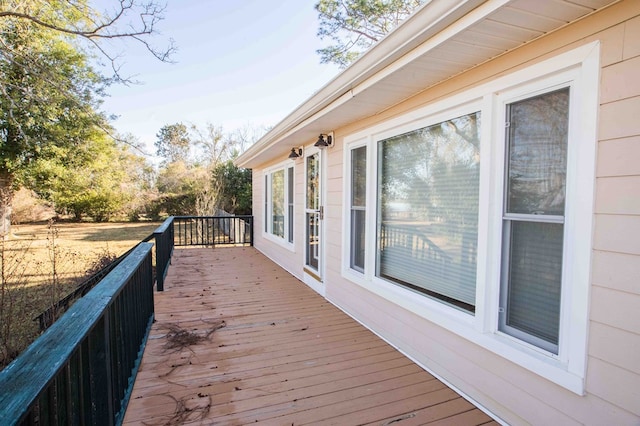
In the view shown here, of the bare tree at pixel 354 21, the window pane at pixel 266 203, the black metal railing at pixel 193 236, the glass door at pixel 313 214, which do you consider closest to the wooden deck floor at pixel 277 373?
the black metal railing at pixel 193 236

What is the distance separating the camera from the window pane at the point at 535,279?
179 cm

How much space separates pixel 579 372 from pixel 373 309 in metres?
1.94

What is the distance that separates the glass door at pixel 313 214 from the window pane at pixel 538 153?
9.67 ft

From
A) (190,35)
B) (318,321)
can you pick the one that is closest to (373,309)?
(318,321)

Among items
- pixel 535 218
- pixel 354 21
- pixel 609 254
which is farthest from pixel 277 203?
pixel 354 21

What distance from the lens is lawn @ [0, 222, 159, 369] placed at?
3555mm

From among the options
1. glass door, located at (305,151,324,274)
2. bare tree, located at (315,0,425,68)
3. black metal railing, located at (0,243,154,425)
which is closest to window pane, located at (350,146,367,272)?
glass door, located at (305,151,324,274)

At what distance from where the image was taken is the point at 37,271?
7199 millimetres

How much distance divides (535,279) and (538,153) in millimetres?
683

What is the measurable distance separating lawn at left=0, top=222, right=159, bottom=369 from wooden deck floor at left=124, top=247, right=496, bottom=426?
140cm

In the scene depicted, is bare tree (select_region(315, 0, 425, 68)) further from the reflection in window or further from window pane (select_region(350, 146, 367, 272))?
the reflection in window

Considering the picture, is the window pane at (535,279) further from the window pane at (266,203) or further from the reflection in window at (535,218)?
the window pane at (266,203)

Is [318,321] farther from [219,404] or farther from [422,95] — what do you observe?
[422,95]

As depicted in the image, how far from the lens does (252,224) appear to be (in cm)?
954
